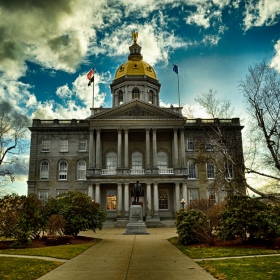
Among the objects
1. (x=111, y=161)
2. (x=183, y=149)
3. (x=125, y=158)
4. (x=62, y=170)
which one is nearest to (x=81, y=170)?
(x=62, y=170)

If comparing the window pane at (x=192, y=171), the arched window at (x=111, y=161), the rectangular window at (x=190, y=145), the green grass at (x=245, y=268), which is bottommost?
the green grass at (x=245, y=268)

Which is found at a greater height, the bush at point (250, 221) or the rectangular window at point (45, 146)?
the rectangular window at point (45, 146)

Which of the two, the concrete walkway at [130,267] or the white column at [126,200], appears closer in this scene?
the concrete walkway at [130,267]

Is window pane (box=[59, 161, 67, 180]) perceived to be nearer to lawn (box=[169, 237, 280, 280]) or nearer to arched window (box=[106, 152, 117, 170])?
arched window (box=[106, 152, 117, 170])

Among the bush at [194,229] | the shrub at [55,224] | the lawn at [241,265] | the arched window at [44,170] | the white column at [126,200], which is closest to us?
Result: the lawn at [241,265]

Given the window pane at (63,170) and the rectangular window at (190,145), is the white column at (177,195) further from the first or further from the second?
the window pane at (63,170)

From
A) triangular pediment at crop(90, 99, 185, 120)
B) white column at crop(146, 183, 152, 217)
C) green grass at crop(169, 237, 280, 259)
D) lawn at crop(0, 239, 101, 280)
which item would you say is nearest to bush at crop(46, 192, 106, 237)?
lawn at crop(0, 239, 101, 280)

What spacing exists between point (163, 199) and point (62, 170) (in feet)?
50.2

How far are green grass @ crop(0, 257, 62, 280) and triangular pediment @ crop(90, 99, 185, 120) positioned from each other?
108ft

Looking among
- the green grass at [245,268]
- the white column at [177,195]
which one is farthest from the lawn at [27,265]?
the white column at [177,195]

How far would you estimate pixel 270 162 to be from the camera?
14047 millimetres

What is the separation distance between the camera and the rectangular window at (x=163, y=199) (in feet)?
145

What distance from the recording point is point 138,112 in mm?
44781

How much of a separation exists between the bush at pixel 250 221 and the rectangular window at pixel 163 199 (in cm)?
2692
